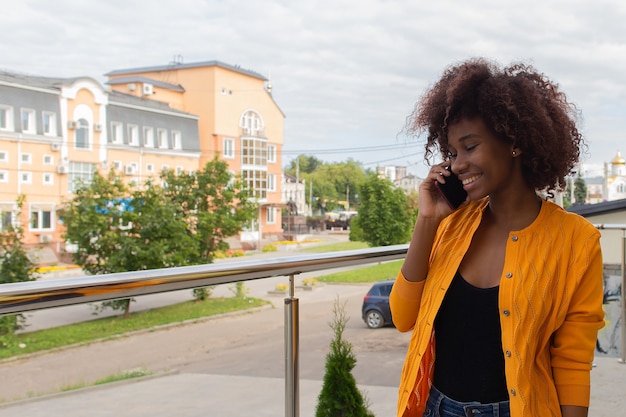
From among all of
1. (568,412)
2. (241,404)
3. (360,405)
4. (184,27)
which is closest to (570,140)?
(568,412)

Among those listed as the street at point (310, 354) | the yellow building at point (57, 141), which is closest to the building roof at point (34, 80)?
the yellow building at point (57, 141)

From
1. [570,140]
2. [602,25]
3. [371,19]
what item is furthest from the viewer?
[371,19]

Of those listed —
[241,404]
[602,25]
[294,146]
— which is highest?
[294,146]

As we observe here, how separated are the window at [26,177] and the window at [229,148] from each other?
52.5ft

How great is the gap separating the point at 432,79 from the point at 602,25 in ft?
23.8

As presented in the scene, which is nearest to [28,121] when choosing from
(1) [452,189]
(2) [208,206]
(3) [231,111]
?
(3) [231,111]

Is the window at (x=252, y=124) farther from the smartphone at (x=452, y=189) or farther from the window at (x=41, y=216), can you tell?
the smartphone at (x=452, y=189)

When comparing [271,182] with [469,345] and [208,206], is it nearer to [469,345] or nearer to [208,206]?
[208,206]

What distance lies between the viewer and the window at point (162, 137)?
44.0 meters

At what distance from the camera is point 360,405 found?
2404 millimetres

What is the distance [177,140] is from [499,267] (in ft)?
149

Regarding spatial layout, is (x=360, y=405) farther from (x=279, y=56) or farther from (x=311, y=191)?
(x=279, y=56)

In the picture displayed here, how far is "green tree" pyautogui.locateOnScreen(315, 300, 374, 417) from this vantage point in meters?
2.33

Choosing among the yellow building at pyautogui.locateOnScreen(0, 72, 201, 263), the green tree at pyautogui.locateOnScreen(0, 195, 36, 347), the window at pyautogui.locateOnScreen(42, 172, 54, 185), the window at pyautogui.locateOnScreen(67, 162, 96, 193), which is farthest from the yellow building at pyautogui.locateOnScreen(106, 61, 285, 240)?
the green tree at pyautogui.locateOnScreen(0, 195, 36, 347)
